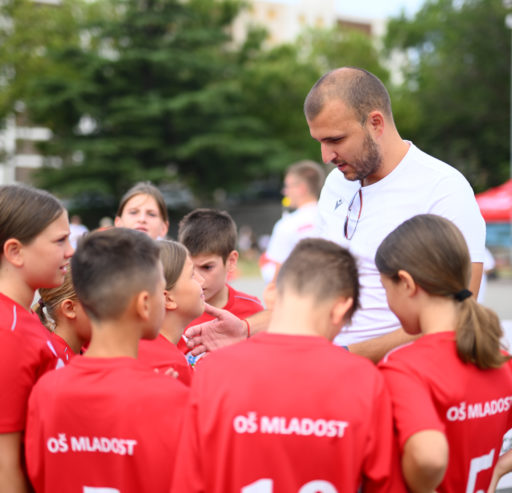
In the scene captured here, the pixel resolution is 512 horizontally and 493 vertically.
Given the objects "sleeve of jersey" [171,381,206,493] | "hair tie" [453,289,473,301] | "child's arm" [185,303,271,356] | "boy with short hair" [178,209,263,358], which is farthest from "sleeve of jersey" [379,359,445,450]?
"boy with short hair" [178,209,263,358]

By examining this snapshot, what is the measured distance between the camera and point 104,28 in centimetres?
3656

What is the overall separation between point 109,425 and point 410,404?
1.00 meters

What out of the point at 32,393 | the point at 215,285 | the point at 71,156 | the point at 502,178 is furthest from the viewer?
the point at 502,178

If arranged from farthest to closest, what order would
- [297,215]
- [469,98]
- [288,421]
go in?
1. [469,98]
2. [297,215]
3. [288,421]

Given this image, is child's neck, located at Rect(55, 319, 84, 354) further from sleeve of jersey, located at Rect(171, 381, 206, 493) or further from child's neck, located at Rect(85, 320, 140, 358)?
sleeve of jersey, located at Rect(171, 381, 206, 493)

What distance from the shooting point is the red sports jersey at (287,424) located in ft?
7.20

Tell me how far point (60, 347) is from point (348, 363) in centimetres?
140

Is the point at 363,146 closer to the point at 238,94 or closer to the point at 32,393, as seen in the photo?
the point at 32,393

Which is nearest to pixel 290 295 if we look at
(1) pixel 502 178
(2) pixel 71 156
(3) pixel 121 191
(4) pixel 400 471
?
(4) pixel 400 471

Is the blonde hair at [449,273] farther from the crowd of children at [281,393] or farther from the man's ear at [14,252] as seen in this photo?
the man's ear at [14,252]

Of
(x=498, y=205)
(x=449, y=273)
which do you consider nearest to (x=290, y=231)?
(x=449, y=273)

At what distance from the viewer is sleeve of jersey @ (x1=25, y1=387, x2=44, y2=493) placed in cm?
244

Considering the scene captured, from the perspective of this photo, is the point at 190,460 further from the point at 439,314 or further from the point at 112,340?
the point at 439,314

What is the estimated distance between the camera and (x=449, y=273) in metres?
2.50
